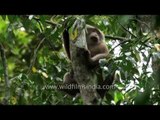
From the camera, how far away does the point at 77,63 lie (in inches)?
134

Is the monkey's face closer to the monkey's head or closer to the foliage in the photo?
the monkey's head

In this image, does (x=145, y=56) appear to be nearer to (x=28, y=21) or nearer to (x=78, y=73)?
(x=78, y=73)

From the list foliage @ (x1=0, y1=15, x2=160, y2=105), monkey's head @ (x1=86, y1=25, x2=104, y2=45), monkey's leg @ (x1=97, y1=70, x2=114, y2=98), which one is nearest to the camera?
foliage @ (x1=0, y1=15, x2=160, y2=105)

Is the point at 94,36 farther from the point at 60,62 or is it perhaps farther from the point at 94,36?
the point at 60,62

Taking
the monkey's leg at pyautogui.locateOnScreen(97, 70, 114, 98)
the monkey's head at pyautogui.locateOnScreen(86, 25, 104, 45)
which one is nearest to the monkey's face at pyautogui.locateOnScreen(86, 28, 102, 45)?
the monkey's head at pyautogui.locateOnScreen(86, 25, 104, 45)

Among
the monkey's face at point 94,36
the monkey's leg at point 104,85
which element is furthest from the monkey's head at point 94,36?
the monkey's leg at point 104,85

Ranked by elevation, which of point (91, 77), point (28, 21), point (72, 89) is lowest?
point (72, 89)

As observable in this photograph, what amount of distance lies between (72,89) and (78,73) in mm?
1565

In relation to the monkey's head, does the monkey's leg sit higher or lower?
lower

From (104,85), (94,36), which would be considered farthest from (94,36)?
(104,85)

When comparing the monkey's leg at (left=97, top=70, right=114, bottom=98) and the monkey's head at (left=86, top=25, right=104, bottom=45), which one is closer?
the monkey's leg at (left=97, top=70, right=114, bottom=98)

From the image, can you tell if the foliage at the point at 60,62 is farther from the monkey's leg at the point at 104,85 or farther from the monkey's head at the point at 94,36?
Result: the monkey's head at the point at 94,36

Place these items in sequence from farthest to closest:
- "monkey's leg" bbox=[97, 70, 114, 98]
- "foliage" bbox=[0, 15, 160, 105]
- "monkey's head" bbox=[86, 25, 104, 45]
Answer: "monkey's head" bbox=[86, 25, 104, 45], "monkey's leg" bbox=[97, 70, 114, 98], "foliage" bbox=[0, 15, 160, 105]
